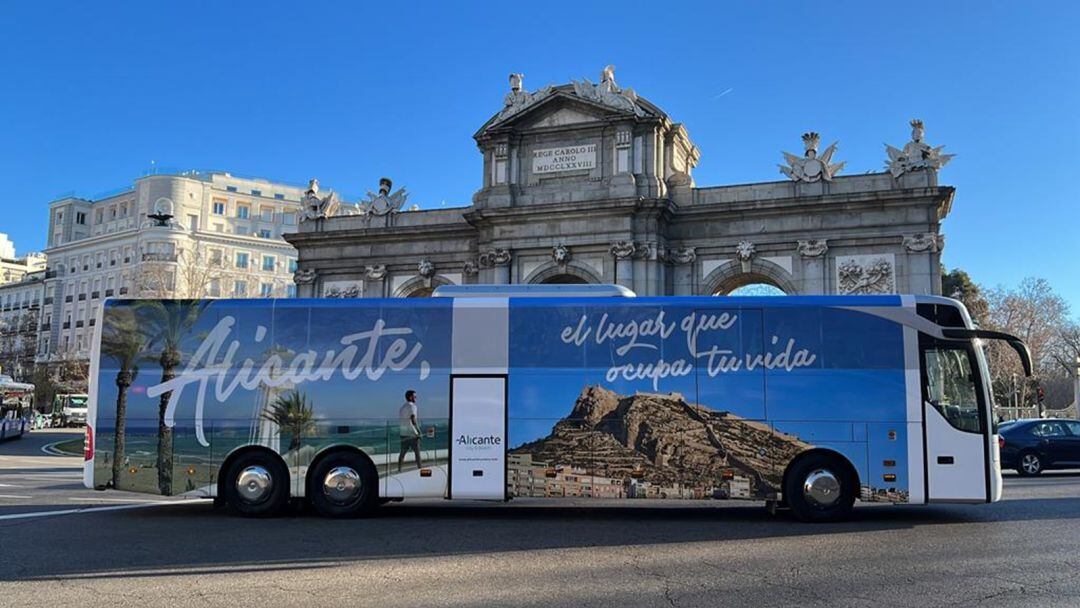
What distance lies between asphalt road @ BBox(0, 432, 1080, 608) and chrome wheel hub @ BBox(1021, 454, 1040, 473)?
825 centimetres

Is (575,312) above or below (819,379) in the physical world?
above

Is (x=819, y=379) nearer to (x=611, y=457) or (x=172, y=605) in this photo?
(x=611, y=457)

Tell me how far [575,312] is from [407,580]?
212 inches

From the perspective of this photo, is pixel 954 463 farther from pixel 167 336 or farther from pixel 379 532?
pixel 167 336

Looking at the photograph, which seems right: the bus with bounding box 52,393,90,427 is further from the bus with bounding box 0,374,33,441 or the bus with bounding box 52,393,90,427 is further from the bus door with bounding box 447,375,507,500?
the bus door with bounding box 447,375,507,500

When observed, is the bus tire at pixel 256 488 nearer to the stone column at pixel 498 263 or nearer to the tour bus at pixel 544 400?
the tour bus at pixel 544 400

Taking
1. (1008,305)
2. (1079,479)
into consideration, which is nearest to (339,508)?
(1079,479)

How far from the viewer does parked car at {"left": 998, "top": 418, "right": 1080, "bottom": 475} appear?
2089cm

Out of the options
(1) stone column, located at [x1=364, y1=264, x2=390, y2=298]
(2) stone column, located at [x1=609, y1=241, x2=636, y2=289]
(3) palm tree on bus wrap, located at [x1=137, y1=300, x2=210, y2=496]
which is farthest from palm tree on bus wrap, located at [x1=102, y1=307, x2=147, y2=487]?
(1) stone column, located at [x1=364, y1=264, x2=390, y2=298]

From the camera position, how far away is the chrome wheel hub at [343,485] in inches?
480

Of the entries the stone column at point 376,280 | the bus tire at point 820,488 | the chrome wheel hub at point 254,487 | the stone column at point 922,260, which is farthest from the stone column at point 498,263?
the bus tire at point 820,488

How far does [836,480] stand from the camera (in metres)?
11.6

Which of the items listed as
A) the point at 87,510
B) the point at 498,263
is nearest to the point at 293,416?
the point at 87,510

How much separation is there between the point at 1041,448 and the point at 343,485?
17.7m
